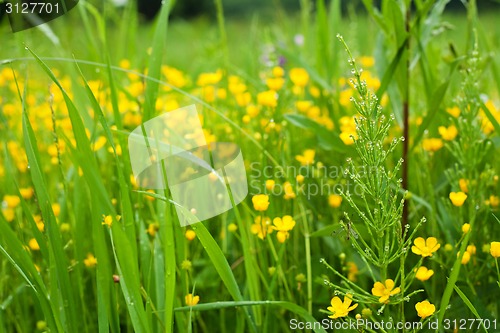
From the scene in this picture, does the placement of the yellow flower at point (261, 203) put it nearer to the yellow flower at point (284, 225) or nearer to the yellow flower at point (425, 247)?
the yellow flower at point (284, 225)

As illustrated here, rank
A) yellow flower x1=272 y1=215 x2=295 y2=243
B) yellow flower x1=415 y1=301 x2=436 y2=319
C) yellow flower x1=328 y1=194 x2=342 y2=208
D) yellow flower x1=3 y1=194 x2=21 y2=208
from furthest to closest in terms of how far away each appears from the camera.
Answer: yellow flower x1=3 y1=194 x2=21 y2=208
yellow flower x1=328 y1=194 x2=342 y2=208
yellow flower x1=272 y1=215 x2=295 y2=243
yellow flower x1=415 y1=301 x2=436 y2=319

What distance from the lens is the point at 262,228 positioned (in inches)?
41.4

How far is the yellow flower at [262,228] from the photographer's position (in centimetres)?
104

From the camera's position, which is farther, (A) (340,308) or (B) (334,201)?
(B) (334,201)

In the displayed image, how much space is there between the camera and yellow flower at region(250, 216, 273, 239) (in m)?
1.04

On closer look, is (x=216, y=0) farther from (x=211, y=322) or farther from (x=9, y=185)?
(x=211, y=322)

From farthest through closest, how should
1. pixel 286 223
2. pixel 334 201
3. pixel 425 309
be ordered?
pixel 334 201, pixel 286 223, pixel 425 309

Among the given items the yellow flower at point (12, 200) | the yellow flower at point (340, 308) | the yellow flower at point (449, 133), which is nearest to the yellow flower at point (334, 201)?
the yellow flower at point (449, 133)

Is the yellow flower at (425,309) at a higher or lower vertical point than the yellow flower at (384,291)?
lower

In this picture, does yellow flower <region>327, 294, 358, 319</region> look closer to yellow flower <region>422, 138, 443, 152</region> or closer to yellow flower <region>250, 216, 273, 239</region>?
yellow flower <region>250, 216, 273, 239</region>

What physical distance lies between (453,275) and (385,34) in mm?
624

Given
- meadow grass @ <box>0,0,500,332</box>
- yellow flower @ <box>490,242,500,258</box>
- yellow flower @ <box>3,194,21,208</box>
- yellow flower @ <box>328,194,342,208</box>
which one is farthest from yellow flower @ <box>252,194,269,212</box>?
yellow flower @ <box>3,194,21,208</box>

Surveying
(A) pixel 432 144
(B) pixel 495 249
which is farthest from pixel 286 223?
(A) pixel 432 144

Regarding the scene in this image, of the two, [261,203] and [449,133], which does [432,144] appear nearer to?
[449,133]
